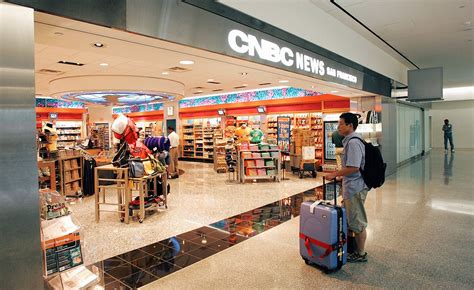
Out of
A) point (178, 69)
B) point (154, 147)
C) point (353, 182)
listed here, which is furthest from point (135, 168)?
point (353, 182)

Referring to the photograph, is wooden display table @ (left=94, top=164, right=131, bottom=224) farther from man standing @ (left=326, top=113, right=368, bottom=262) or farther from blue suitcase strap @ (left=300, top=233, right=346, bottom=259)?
man standing @ (left=326, top=113, right=368, bottom=262)

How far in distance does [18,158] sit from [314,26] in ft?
16.1

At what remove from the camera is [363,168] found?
3.62m

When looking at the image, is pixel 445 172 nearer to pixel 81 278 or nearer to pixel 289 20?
pixel 289 20

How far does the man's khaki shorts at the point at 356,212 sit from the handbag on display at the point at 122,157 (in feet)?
12.9

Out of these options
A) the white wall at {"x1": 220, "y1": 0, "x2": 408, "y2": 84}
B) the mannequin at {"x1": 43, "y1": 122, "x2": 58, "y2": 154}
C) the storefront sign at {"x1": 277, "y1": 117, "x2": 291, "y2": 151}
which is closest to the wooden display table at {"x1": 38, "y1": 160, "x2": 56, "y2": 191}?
the mannequin at {"x1": 43, "y1": 122, "x2": 58, "y2": 154}

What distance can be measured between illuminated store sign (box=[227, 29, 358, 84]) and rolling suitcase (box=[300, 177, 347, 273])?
2.01 m

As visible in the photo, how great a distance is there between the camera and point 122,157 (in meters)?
5.73

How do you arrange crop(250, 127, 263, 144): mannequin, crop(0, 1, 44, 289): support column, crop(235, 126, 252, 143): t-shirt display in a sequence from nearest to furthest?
crop(0, 1, 44, 289): support column, crop(250, 127, 263, 144): mannequin, crop(235, 126, 252, 143): t-shirt display

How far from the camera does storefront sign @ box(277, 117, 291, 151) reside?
12406mm

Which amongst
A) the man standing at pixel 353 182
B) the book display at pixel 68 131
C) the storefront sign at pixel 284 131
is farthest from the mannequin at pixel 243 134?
the book display at pixel 68 131

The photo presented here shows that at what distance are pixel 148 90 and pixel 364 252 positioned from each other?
7303 millimetres

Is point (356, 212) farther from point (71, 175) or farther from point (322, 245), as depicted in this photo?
point (71, 175)

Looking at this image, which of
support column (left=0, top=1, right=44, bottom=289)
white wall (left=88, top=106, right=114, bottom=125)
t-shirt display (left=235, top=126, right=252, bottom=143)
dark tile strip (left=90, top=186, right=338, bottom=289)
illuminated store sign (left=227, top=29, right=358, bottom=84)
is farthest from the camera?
white wall (left=88, top=106, right=114, bottom=125)
